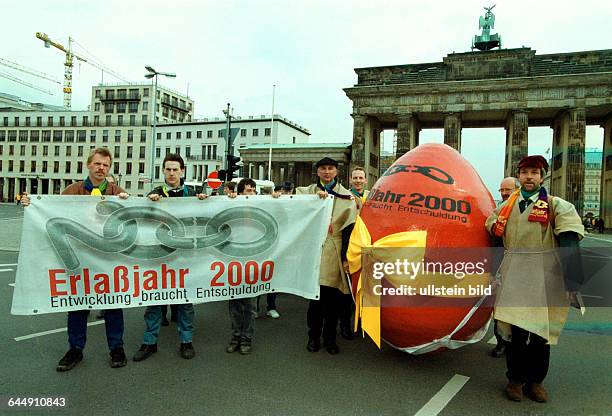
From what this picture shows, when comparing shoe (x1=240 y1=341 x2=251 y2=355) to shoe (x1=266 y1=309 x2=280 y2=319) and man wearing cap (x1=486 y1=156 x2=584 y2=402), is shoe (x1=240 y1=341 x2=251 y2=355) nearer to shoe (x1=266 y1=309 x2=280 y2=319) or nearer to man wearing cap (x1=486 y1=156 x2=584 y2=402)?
shoe (x1=266 y1=309 x2=280 y2=319)

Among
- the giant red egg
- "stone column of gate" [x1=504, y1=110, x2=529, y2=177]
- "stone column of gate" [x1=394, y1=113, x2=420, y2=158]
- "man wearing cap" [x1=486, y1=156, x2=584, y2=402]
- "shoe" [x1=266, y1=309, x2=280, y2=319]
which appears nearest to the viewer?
"man wearing cap" [x1=486, y1=156, x2=584, y2=402]

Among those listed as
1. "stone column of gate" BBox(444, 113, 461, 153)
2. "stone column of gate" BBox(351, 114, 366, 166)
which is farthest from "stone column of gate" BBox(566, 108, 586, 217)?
"stone column of gate" BBox(351, 114, 366, 166)

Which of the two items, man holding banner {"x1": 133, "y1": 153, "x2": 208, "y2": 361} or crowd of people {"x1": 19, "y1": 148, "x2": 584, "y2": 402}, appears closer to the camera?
crowd of people {"x1": 19, "y1": 148, "x2": 584, "y2": 402}

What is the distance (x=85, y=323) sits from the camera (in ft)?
13.2

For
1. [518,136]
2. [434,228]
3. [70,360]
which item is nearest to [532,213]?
[434,228]

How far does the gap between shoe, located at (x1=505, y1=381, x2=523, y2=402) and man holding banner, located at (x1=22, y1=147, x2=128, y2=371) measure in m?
3.53

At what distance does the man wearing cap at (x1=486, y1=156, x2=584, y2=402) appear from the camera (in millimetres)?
3350

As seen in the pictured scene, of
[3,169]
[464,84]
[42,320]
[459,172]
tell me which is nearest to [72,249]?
[42,320]

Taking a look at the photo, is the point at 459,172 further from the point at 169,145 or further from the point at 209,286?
the point at 169,145

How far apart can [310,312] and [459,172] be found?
2.25 m

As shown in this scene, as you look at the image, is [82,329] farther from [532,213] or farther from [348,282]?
[532,213]

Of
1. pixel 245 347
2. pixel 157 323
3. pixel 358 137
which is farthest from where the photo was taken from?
pixel 358 137

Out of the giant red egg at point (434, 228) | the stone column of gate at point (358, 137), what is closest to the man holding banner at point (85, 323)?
the giant red egg at point (434, 228)

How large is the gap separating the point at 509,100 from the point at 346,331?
43278 millimetres
